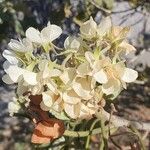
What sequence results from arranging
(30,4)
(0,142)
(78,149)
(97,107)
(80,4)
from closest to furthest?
(97,107), (78,149), (80,4), (30,4), (0,142)

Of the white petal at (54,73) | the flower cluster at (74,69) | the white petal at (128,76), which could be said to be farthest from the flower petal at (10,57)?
the white petal at (128,76)

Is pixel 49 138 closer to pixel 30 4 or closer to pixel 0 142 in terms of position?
pixel 30 4

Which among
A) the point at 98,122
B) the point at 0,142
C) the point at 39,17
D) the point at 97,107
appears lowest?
the point at 0,142

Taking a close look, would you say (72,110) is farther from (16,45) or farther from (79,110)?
(16,45)

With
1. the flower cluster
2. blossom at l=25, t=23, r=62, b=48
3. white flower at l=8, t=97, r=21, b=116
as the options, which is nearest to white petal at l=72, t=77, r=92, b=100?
the flower cluster

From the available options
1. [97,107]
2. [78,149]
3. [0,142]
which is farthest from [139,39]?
[97,107]

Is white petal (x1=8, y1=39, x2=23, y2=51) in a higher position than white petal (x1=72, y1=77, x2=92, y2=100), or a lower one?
Result: higher

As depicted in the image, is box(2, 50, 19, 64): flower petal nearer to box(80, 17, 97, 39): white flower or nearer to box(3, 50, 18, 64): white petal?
box(3, 50, 18, 64): white petal

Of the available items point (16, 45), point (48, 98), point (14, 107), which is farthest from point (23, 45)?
point (14, 107)
